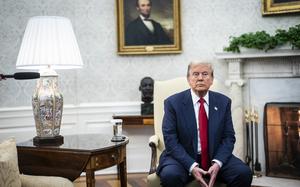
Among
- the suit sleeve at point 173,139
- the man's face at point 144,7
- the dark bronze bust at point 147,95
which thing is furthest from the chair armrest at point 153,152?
the man's face at point 144,7

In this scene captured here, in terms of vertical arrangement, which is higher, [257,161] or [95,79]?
[95,79]

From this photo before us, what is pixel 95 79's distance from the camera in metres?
4.55

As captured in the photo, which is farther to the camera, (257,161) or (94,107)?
(94,107)

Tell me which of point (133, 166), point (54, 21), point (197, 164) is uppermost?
point (54, 21)

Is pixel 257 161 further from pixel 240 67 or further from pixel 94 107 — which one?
pixel 94 107

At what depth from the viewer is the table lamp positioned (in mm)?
2580

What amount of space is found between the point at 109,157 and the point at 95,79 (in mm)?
2175

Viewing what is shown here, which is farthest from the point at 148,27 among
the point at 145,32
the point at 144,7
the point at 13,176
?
the point at 13,176

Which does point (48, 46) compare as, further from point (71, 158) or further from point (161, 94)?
point (161, 94)

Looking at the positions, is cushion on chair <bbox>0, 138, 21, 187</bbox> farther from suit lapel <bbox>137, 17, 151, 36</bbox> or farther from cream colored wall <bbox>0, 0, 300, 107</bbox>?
suit lapel <bbox>137, 17, 151, 36</bbox>

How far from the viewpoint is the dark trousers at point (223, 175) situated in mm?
2301

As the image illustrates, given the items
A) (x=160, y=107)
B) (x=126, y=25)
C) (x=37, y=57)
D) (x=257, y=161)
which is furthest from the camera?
(x=126, y=25)

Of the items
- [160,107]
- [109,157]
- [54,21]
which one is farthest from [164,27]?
[109,157]

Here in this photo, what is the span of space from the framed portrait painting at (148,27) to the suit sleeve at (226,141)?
6.63ft
